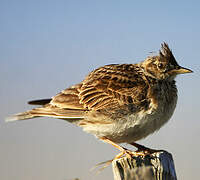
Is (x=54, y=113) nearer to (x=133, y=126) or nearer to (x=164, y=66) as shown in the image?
(x=133, y=126)

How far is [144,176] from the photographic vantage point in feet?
14.9

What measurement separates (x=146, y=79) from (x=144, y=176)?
3737 mm

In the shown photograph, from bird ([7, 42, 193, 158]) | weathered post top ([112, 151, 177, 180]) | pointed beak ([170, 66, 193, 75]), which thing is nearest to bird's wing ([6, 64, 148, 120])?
bird ([7, 42, 193, 158])

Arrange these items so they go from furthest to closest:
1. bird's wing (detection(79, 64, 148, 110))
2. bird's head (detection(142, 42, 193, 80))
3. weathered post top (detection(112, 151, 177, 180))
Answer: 1. bird's head (detection(142, 42, 193, 80))
2. bird's wing (detection(79, 64, 148, 110))
3. weathered post top (detection(112, 151, 177, 180))

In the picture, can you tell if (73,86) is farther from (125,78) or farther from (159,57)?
(159,57)

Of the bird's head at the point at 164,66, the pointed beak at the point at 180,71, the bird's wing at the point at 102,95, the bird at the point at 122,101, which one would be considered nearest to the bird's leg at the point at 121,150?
the bird at the point at 122,101

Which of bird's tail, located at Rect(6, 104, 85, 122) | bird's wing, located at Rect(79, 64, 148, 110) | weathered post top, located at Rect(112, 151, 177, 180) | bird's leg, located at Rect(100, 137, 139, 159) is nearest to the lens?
weathered post top, located at Rect(112, 151, 177, 180)

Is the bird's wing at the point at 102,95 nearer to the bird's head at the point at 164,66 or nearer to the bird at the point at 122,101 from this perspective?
the bird at the point at 122,101

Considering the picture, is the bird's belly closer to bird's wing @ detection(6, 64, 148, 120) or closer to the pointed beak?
bird's wing @ detection(6, 64, 148, 120)

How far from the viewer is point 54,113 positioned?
7.94 meters

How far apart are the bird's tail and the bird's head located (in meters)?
1.97

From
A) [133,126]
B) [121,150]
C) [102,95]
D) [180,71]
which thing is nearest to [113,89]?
[102,95]

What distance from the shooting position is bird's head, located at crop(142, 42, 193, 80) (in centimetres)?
838

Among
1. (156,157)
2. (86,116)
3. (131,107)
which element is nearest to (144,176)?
(156,157)
